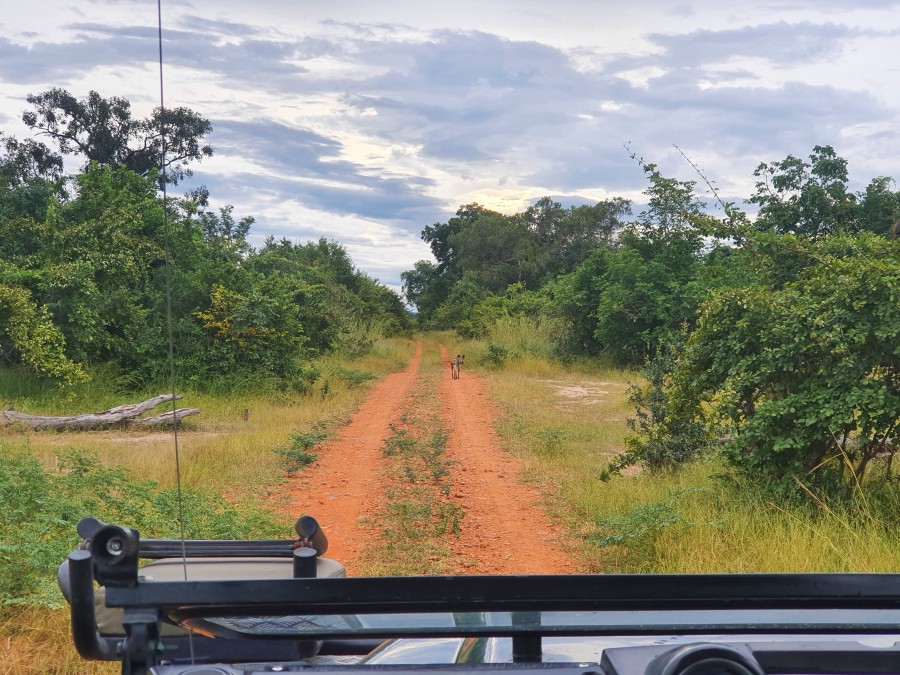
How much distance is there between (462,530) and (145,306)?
11.5 m

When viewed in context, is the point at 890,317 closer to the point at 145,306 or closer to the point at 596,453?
the point at 596,453

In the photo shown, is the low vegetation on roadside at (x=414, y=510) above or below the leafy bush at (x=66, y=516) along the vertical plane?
below

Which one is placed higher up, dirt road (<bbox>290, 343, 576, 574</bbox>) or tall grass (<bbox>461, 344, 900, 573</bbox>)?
tall grass (<bbox>461, 344, 900, 573</bbox>)

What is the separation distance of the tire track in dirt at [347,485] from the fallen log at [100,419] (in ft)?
8.91

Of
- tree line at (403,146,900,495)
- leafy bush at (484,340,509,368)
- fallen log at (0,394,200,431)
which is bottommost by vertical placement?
leafy bush at (484,340,509,368)

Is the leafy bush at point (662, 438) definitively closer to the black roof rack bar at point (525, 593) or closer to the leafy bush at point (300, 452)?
the leafy bush at point (300, 452)

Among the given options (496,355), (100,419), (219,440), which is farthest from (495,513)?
(496,355)

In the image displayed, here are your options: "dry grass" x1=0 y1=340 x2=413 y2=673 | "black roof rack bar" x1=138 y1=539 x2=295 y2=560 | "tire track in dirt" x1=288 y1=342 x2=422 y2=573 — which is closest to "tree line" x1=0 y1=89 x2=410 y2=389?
"dry grass" x1=0 y1=340 x2=413 y2=673

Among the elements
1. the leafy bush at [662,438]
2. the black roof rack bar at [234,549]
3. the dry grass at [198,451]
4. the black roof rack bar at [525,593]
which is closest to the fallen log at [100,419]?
the dry grass at [198,451]

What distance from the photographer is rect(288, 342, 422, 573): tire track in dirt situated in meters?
6.64

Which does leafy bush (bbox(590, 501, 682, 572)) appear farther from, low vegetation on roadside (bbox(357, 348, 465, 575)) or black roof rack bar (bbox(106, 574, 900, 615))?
black roof rack bar (bbox(106, 574, 900, 615))

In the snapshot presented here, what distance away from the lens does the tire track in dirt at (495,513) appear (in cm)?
609

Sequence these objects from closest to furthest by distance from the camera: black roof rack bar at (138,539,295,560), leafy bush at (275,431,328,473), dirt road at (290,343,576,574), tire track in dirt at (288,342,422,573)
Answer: black roof rack bar at (138,539,295,560) → dirt road at (290,343,576,574) → tire track in dirt at (288,342,422,573) → leafy bush at (275,431,328,473)

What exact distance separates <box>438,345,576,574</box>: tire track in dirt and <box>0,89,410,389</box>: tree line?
18.3 feet
